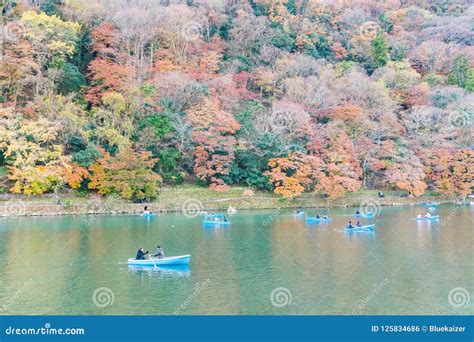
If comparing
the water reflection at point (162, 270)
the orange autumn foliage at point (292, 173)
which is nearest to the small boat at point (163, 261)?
the water reflection at point (162, 270)

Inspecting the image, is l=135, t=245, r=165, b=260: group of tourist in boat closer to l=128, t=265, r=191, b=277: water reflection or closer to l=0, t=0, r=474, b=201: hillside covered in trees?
l=128, t=265, r=191, b=277: water reflection

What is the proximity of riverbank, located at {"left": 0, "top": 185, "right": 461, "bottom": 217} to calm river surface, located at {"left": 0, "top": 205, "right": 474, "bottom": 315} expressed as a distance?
232 inches

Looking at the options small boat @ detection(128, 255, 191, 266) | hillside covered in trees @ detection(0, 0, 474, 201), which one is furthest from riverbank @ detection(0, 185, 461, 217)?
small boat @ detection(128, 255, 191, 266)

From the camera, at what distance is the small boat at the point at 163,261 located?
23219 mm

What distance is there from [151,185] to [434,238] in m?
25.2

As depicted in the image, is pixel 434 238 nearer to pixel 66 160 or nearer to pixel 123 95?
pixel 66 160

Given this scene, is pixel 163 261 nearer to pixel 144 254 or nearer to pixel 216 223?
pixel 144 254

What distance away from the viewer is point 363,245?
2898 centimetres

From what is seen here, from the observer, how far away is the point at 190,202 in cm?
A: 4831

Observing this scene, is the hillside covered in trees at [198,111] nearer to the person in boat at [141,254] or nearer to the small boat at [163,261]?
the person in boat at [141,254]

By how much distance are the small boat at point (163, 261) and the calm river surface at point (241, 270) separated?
0.37 m

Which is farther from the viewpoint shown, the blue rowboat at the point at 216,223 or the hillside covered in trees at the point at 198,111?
the hillside covered in trees at the point at 198,111

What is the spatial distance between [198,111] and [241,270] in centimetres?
3280

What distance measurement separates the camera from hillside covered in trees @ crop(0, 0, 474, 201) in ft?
154
